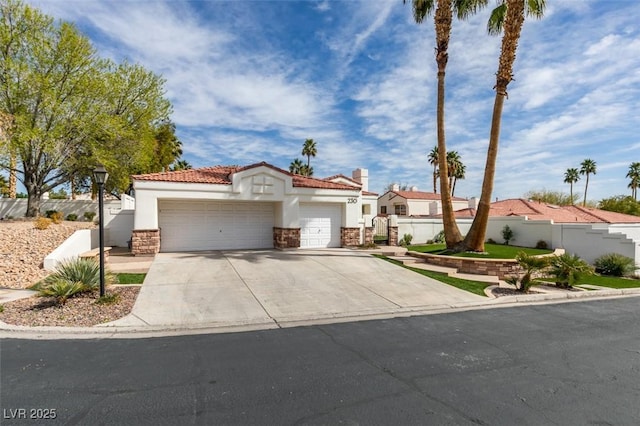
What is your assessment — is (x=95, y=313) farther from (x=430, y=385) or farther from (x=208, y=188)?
(x=208, y=188)

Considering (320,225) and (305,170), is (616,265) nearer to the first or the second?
(320,225)

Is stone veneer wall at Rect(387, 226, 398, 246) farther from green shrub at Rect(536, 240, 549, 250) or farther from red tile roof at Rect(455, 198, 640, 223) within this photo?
green shrub at Rect(536, 240, 549, 250)

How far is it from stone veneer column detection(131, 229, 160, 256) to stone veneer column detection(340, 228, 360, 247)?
379 inches

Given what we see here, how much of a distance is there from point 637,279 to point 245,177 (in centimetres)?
1803

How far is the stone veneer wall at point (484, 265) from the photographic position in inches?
506

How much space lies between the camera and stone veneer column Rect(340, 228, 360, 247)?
19.3 metres

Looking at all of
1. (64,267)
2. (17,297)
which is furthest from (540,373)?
(17,297)

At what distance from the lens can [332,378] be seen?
4.55m

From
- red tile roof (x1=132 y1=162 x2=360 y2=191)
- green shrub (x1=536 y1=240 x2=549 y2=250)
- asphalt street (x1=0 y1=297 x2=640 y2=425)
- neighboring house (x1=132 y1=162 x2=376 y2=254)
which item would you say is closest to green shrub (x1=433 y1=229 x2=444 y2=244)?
green shrub (x1=536 y1=240 x2=549 y2=250)

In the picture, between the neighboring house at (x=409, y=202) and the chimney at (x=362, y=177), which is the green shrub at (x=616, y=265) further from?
the neighboring house at (x=409, y=202)

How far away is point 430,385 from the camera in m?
4.41

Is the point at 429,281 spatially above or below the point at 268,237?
below

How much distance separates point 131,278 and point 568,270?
14.0 metres

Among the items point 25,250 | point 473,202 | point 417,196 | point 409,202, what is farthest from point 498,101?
point 417,196
